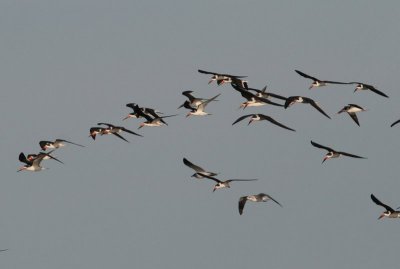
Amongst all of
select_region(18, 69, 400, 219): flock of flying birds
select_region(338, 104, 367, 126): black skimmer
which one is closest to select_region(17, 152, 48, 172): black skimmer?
select_region(18, 69, 400, 219): flock of flying birds

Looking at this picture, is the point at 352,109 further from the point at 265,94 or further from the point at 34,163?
the point at 34,163

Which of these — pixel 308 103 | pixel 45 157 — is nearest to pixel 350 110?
pixel 308 103

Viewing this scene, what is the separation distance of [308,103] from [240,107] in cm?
354

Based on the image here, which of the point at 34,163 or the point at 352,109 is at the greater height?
the point at 352,109

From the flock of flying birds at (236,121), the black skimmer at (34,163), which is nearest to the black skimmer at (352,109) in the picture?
the flock of flying birds at (236,121)

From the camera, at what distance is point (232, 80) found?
6719 centimetres

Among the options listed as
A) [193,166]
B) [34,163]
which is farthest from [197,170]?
[34,163]

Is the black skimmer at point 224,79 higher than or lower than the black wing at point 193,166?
higher

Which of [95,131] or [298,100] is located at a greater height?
[95,131]

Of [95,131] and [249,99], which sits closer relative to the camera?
[249,99]

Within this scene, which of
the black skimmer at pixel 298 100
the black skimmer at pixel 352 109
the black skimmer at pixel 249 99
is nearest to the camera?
the black skimmer at pixel 298 100

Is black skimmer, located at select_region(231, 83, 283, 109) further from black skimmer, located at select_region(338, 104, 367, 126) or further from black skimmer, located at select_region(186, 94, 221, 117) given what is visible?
black skimmer, located at select_region(338, 104, 367, 126)

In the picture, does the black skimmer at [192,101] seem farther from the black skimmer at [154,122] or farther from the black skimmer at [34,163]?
the black skimmer at [34,163]

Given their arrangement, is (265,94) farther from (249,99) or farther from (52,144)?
(52,144)
